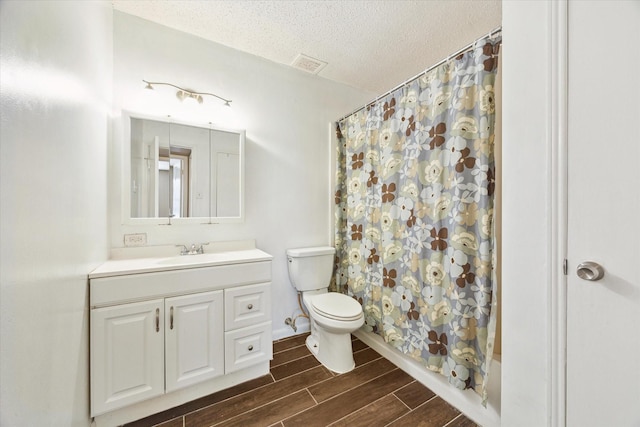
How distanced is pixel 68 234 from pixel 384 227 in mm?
1673

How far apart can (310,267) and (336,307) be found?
438 mm

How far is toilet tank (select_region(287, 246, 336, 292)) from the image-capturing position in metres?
2.00

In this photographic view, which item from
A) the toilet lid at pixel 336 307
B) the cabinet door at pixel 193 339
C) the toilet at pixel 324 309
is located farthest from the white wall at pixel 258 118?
the cabinet door at pixel 193 339

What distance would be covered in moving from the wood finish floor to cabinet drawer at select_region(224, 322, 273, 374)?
17cm

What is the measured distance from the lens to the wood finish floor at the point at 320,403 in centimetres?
125

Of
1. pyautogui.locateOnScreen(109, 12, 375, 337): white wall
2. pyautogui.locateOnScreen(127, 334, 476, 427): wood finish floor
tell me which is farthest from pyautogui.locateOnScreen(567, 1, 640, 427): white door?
pyautogui.locateOnScreen(109, 12, 375, 337): white wall

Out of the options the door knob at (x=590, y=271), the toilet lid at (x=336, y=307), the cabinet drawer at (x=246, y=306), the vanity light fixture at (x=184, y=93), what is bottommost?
the toilet lid at (x=336, y=307)

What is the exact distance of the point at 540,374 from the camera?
85cm

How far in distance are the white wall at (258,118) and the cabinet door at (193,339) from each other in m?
0.55

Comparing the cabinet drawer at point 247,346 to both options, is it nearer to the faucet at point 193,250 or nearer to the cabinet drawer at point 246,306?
the cabinet drawer at point 246,306

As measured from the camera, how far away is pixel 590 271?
0.73m

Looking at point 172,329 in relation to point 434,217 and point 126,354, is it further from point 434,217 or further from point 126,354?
point 434,217

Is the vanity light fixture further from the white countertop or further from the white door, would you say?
the white door

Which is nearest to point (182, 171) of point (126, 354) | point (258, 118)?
point (258, 118)
